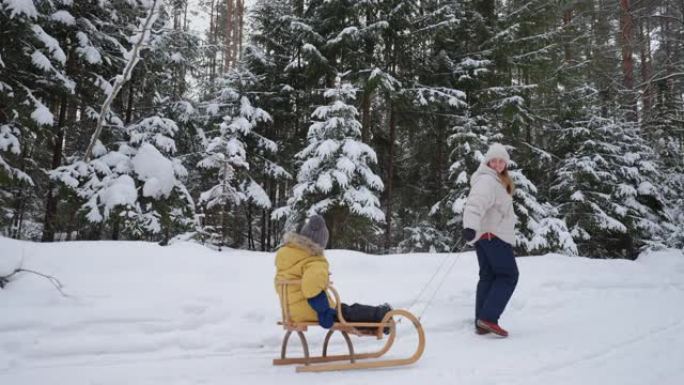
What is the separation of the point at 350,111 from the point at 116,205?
20.6 ft

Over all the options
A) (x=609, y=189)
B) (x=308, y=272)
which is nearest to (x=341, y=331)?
(x=308, y=272)

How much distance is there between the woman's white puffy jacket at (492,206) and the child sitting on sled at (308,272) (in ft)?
5.23

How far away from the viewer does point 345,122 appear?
37.3ft

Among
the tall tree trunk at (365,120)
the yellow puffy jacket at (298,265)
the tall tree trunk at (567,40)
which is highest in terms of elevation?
the tall tree trunk at (567,40)

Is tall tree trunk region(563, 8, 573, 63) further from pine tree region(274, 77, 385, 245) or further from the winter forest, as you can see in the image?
pine tree region(274, 77, 385, 245)

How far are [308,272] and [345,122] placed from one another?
8.41m

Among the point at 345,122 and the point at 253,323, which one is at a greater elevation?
the point at 345,122

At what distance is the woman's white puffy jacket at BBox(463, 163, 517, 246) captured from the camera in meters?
4.46

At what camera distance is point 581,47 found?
15570 mm

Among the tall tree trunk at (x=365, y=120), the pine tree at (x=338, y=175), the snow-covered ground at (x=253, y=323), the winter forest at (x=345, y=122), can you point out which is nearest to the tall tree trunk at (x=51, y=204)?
the winter forest at (x=345, y=122)

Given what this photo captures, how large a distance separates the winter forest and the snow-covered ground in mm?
4160

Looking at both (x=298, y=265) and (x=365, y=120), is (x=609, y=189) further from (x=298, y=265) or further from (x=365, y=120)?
(x=298, y=265)

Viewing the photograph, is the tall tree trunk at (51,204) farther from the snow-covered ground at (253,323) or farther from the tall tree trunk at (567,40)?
the tall tree trunk at (567,40)

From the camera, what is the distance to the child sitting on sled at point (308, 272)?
3.41 meters
